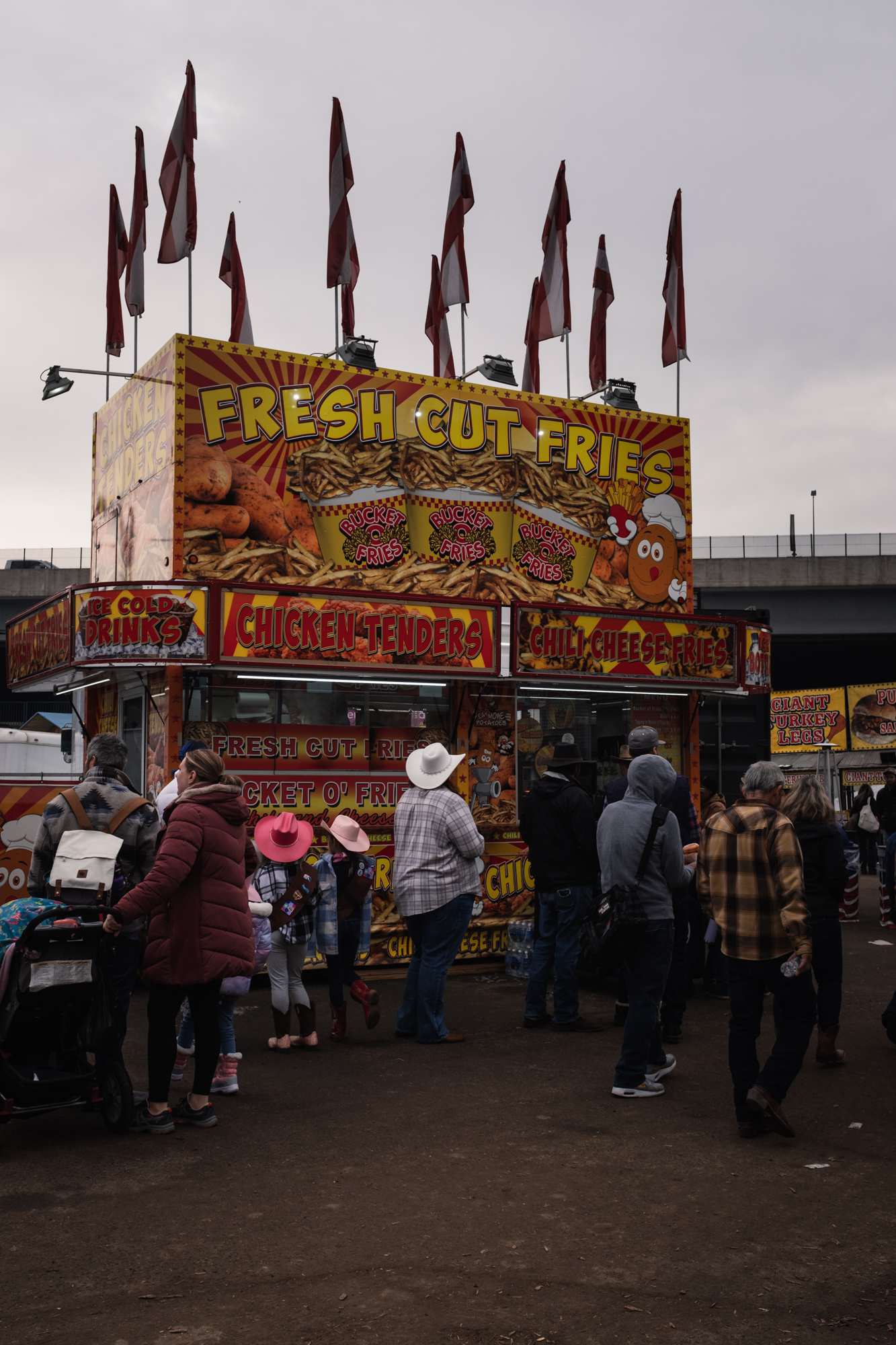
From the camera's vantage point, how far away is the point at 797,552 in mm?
37656

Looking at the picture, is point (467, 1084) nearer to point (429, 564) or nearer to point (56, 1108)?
point (56, 1108)

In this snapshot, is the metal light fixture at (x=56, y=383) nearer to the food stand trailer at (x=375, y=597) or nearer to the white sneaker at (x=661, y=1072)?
the food stand trailer at (x=375, y=597)

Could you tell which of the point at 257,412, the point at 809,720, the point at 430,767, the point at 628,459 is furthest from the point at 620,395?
the point at 809,720

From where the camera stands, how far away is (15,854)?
10016 mm

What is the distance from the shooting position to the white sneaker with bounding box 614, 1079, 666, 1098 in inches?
282

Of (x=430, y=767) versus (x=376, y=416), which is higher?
(x=376, y=416)

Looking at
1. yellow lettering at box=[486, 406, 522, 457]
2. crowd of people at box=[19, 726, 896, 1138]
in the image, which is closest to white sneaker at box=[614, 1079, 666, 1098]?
crowd of people at box=[19, 726, 896, 1138]

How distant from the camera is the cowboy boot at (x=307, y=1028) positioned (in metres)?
8.58

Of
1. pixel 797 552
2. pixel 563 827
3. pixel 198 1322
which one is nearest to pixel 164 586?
pixel 563 827

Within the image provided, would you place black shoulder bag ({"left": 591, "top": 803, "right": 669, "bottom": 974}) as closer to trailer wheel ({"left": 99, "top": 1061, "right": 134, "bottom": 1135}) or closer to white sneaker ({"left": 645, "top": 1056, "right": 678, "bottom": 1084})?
white sneaker ({"left": 645, "top": 1056, "right": 678, "bottom": 1084})

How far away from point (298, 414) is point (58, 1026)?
7160 mm

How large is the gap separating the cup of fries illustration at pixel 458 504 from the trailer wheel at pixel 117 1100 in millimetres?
7199

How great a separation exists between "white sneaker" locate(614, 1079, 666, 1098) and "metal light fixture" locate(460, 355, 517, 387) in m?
8.50

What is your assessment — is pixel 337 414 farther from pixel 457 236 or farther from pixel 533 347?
pixel 533 347
